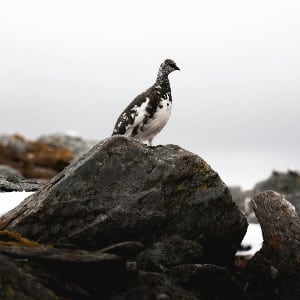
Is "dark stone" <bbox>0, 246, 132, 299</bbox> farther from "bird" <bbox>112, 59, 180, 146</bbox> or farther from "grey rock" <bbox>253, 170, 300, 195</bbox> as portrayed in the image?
"grey rock" <bbox>253, 170, 300, 195</bbox>

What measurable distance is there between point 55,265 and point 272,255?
6.34 metres

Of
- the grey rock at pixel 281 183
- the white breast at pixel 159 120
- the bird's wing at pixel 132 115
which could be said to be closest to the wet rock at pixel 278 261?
the white breast at pixel 159 120

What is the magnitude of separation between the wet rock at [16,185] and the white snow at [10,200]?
956mm

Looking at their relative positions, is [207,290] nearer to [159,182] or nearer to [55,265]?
A: [159,182]

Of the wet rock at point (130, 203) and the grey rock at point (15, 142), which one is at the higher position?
the grey rock at point (15, 142)

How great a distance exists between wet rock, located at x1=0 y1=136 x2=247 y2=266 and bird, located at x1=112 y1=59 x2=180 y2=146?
2789mm

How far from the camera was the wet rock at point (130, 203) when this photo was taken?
14.9m

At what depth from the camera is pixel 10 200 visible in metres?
17.6

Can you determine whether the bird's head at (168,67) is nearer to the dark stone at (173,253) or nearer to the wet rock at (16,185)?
the wet rock at (16,185)

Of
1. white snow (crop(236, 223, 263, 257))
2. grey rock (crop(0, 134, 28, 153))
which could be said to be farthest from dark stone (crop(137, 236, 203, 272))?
grey rock (crop(0, 134, 28, 153))

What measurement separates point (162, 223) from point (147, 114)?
14.5ft

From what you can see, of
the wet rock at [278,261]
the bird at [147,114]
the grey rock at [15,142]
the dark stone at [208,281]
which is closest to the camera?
the dark stone at [208,281]

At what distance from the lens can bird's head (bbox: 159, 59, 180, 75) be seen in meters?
20.6

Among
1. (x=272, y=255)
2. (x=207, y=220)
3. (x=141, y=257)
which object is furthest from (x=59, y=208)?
(x=272, y=255)
